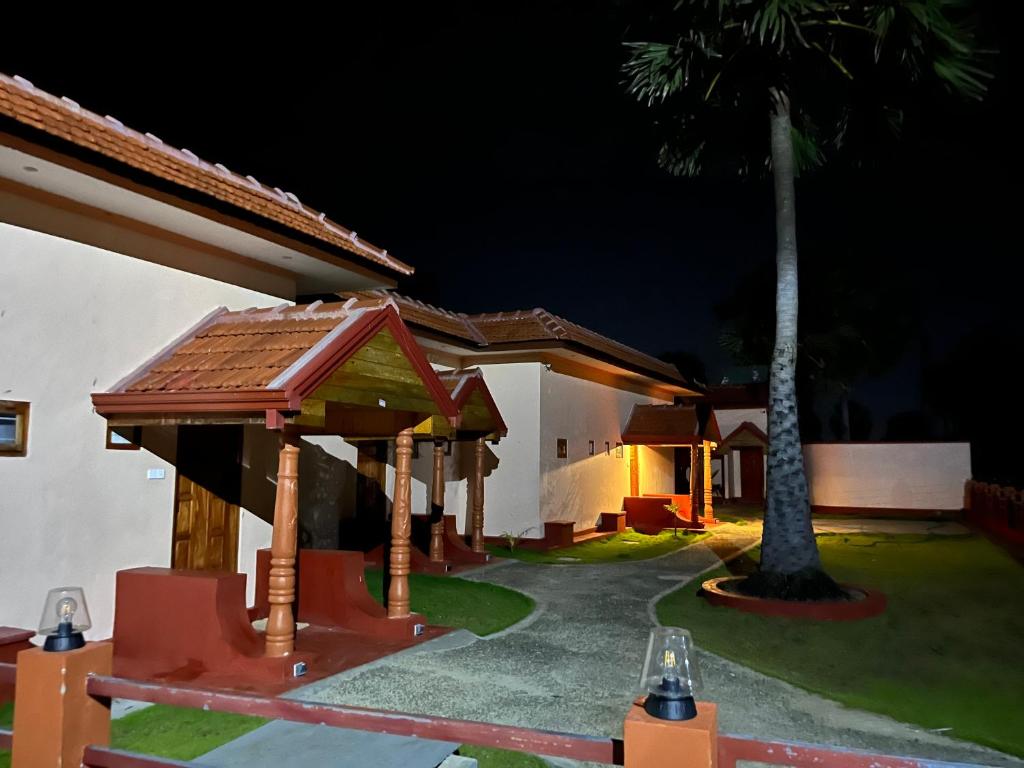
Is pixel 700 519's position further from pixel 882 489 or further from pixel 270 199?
pixel 270 199

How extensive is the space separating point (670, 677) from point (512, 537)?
13.2 meters

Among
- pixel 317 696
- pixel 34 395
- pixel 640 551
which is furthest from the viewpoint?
pixel 640 551

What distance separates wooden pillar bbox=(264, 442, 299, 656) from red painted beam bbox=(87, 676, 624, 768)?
331cm

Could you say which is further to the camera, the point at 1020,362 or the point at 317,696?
the point at 1020,362

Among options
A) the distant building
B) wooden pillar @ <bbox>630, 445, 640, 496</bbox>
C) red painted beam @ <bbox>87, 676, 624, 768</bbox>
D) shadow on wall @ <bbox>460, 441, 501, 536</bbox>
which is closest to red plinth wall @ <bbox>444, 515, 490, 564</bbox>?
the distant building

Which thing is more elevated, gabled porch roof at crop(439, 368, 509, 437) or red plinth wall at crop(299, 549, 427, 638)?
gabled porch roof at crop(439, 368, 509, 437)

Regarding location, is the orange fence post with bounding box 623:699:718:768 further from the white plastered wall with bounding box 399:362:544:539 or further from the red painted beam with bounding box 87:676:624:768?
the white plastered wall with bounding box 399:362:544:539

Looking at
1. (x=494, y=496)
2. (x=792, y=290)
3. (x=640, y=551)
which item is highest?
(x=792, y=290)

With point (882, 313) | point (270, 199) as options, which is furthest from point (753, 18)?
point (882, 313)

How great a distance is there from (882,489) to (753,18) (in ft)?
65.5

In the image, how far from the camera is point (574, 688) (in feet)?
20.9

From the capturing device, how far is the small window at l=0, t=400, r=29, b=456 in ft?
20.7

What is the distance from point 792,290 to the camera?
10703 mm

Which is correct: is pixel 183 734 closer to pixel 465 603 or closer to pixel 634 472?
pixel 465 603
